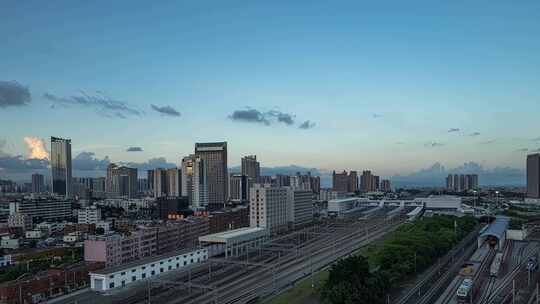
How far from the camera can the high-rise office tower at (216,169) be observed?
66375 mm

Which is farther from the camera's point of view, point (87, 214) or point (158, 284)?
point (87, 214)

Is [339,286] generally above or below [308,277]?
above

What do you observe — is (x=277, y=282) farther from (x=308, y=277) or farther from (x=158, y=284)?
(x=158, y=284)

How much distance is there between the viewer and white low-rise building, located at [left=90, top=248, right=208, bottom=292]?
19891 mm

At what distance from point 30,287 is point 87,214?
2924 cm

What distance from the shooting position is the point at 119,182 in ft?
312

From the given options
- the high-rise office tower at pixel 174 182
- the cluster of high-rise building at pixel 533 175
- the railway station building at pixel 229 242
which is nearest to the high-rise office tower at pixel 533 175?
the cluster of high-rise building at pixel 533 175

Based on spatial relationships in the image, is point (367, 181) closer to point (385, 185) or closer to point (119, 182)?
point (385, 185)

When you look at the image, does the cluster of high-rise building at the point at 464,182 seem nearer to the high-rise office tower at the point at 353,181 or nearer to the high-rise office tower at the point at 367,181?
the high-rise office tower at the point at 367,181

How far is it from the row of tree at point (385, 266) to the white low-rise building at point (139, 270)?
9.97 metres

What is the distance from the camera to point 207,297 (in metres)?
18.3

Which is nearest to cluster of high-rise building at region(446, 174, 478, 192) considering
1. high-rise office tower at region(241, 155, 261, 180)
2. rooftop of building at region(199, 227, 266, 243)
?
high-rise office tower at region(241, 155, 261, 180)

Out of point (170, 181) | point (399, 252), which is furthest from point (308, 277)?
point (170, 181)

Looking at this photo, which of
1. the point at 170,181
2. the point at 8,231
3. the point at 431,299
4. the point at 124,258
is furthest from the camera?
the point at 170,181
